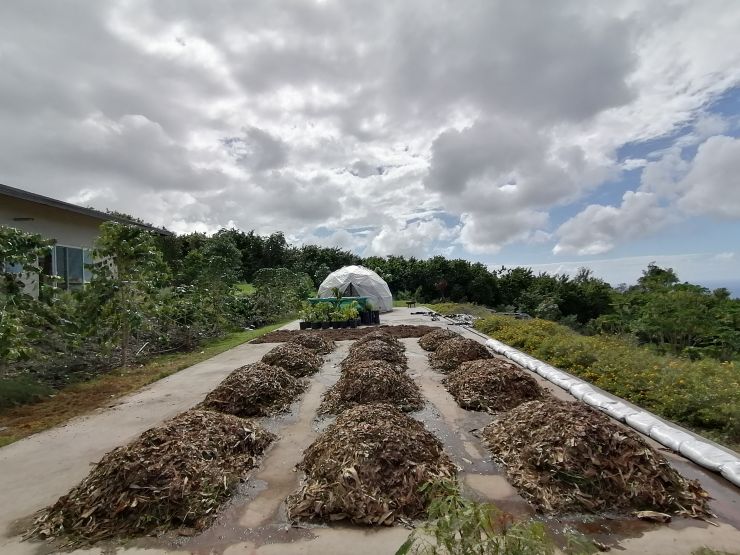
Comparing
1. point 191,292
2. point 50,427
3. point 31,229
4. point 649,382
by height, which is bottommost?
point 50,427

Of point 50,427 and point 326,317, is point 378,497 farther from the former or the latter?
point 326,317

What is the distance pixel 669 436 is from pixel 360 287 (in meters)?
18.1

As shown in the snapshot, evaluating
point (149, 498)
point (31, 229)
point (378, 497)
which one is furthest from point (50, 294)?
point (378, 497)

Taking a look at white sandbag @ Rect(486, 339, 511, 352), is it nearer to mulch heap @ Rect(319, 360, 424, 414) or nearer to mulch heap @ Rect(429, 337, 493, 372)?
mulch heap @ Rect(429, 337, 493, 372)

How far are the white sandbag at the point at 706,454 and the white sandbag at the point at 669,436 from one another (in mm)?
67

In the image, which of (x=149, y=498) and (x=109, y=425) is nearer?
(x=149, y=498)

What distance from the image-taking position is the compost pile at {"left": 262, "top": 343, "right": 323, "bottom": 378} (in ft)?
26.9

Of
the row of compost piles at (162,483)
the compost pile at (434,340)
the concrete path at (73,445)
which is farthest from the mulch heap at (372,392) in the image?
the compost pile at (434,340)

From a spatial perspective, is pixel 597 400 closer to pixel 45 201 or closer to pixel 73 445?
pixel 73 445

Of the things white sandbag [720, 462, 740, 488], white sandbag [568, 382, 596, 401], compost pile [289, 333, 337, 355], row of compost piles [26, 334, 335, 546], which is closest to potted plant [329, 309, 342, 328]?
compost pile [289, 333, 337, 355]

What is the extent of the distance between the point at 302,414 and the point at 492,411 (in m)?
2.46

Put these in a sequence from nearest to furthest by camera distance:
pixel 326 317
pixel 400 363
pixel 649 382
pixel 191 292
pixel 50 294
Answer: pixel 649 382 → pixel 50 294 → pixel 400 363 → pixel 191 292 → pixel 326 317

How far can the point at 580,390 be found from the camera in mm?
6527

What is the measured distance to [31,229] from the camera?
1101 centimetres
